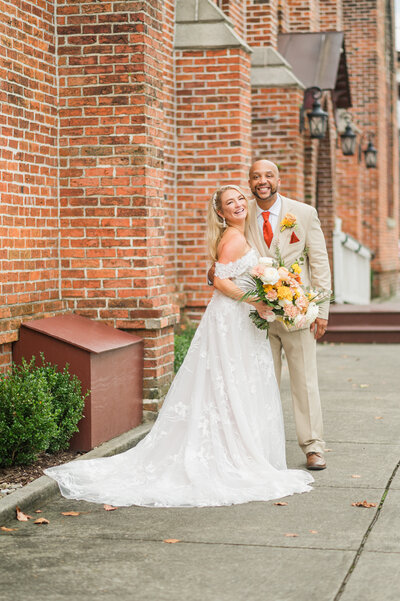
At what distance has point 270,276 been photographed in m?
6.10

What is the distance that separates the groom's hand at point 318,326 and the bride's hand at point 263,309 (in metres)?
0.57

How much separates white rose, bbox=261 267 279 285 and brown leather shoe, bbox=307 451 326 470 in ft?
4.20

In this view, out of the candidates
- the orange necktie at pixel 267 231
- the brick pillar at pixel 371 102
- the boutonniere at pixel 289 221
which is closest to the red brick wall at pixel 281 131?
the orange necktie at pixel 267 231

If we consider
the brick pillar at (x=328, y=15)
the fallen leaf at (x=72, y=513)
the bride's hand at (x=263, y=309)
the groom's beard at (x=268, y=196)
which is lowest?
the fallen leaf at (x=72, y=513)

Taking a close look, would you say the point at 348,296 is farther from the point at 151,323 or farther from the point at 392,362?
the point at 151,323

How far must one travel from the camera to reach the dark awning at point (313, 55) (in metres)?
15.5

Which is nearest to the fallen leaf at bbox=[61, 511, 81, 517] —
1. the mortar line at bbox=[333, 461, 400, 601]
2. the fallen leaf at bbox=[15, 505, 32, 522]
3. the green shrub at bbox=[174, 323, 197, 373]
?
the fallen leaf at bbox=[15, 505, 32, 522]

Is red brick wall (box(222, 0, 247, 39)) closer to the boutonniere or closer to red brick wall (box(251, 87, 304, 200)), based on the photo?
red brick wall (box(251, 87, 304, 200))

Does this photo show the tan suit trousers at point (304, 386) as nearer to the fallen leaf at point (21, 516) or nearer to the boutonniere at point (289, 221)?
the boutonniere at point (289, 221)

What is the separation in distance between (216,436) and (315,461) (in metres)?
0.79

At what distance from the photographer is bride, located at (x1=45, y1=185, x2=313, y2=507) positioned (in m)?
6.00

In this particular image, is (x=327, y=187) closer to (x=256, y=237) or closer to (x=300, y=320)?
(x=256, y=237)

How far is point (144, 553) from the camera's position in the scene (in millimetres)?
4801

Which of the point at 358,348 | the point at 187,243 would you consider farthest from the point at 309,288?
the point at 358,348
